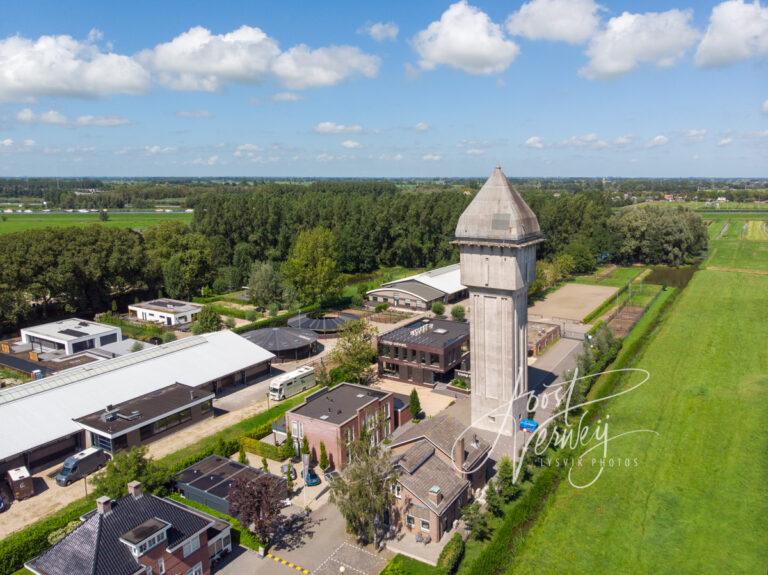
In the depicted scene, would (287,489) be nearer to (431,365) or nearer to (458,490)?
(458,490)

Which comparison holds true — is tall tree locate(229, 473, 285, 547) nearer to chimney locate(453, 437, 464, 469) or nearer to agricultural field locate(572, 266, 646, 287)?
chimney locate(453, 437, 464, 469)

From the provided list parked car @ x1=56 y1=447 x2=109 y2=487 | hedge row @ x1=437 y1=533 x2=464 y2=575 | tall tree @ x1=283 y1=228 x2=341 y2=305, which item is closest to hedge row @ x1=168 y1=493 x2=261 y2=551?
hedge row @ x1=437 y1=533 x2=464 y2=575

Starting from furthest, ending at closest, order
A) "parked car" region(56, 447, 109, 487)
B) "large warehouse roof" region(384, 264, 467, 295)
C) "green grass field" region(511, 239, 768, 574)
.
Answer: "large warehouse roof" region(384, 264, 467, 295) → "parked car" region(56, 447, 109, 487) → "green grass field" region(511, 239, 768, 574)

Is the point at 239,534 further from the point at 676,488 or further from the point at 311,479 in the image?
the point at 676,488

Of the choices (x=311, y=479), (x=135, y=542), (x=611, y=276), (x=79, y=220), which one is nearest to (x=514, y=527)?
(x=311, y=479)

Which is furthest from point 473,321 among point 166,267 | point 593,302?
point 166,267
